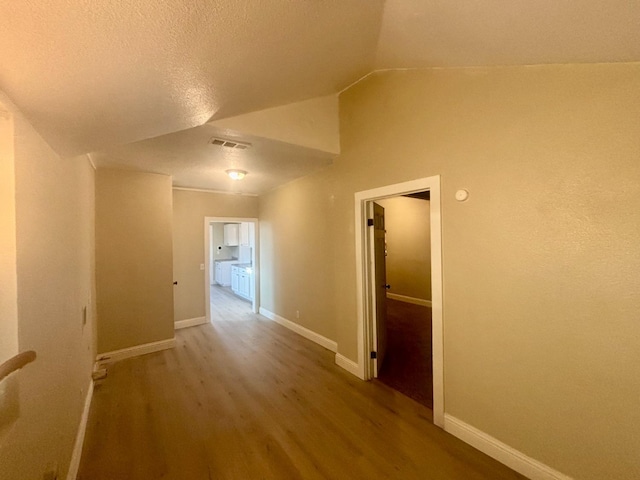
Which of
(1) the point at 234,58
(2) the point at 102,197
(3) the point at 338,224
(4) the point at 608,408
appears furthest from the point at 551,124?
(2) the point at 102,197

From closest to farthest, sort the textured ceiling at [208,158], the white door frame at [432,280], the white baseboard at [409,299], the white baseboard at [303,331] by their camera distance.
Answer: the white door frame at [432,280] < the textured ceiling at [208,158] < the white baseboard at [303,331] < the white baseboard at [409,299]

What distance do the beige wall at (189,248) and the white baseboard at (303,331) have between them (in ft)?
4.13

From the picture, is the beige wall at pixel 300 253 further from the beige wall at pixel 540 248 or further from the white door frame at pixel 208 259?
the beige wall at pixel 540 248

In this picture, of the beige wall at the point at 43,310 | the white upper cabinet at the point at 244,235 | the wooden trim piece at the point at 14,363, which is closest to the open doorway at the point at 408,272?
the beige wall at the point at 43,310

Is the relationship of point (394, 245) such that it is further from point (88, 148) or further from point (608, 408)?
point (88, 148)

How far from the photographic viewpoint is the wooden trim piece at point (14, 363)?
0.76 metres

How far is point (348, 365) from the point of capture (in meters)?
3.15

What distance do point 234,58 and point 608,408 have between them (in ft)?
8.56

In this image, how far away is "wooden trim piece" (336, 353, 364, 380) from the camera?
3.03m

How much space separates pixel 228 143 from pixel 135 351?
3096 mm

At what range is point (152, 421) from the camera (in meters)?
2.29

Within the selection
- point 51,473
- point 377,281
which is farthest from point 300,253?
point 51,473

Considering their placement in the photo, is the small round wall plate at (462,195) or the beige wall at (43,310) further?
the small round wall plate at (462,195)

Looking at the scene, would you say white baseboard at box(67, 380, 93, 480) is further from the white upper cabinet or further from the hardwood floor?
the white upper cabinet
